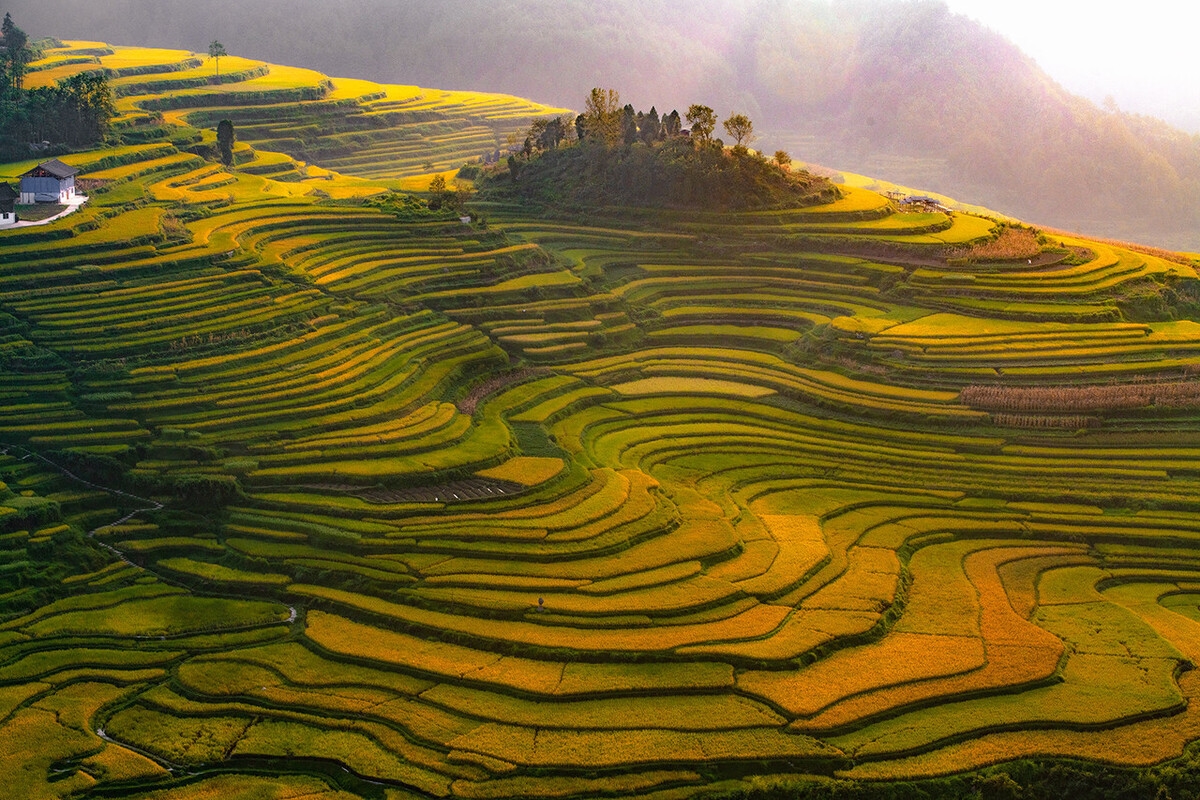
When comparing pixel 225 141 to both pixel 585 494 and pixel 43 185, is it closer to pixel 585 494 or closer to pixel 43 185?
pixel 43 185

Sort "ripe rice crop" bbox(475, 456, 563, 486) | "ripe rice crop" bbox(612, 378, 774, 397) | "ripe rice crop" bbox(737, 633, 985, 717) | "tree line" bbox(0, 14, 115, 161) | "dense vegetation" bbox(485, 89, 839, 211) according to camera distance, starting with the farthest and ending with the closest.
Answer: "dense vegetation" bbox(485, 89, 839, 211) < "tree line" bbox(0, 14, 115, 161) < "ripe rice crop" bbox(612, 378, 774, 397) < "ripe rice crop" bbox(475, 456, 563, 486) < "ripe rice crop" bbox(737, 633, 985, 717)

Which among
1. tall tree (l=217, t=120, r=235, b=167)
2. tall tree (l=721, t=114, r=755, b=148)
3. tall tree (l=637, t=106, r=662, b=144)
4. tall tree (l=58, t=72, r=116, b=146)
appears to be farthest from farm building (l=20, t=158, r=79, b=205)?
tall tree (l=721, t=114, r=755, b=148)

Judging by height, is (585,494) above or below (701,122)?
below

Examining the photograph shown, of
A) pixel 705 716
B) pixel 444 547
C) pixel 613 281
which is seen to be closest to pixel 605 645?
pixel 705 716

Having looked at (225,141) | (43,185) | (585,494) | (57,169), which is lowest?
(585,494)

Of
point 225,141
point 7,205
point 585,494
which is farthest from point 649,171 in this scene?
point 7,205

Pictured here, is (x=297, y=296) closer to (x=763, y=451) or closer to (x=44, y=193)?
(x=44, y=193)

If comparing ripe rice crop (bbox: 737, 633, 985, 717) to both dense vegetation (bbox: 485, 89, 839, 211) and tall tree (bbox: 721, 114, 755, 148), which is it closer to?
dense vegetation (bbox: 485, 89, 839, 211)
